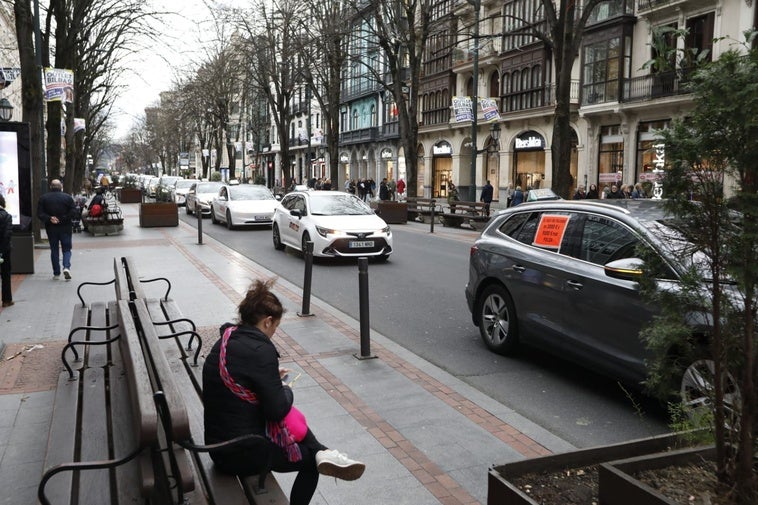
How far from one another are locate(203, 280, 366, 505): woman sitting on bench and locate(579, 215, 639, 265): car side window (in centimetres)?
331

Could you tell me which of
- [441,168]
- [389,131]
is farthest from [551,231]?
[389,131]

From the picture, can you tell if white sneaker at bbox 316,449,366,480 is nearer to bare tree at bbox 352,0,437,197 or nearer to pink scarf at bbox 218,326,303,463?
pink scarf at bbox 218,326,303,463

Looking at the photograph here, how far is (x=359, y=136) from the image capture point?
59.7 m

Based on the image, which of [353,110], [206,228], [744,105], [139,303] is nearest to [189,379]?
[139,303]

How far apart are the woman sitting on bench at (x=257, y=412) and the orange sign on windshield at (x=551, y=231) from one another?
12.4 feet

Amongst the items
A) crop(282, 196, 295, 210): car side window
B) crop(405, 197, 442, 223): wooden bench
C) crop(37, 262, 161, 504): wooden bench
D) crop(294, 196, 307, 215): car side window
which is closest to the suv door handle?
crop(37, 262, 161, 504): wooden bench

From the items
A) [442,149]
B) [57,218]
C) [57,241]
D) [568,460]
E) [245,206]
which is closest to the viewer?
[568,460]

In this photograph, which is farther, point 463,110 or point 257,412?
point 463,110

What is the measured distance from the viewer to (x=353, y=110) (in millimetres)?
62906

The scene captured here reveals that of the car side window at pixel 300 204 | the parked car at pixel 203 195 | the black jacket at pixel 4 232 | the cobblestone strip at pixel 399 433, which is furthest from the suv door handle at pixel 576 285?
the parked car at pixel 203 195

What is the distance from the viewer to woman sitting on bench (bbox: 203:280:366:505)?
3.25 m

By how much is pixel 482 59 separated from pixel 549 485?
40.0m

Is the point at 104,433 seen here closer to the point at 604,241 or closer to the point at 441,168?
the point at 604,241

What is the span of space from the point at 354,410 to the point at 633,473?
9.33 feet
